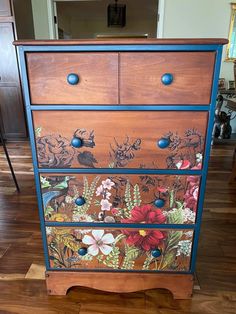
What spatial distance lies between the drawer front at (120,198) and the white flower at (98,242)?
7 centimetres

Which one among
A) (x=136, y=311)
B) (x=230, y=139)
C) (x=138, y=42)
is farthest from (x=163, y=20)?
(x=136, y=311)

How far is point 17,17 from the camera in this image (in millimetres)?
3027

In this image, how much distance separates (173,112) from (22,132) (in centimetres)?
305

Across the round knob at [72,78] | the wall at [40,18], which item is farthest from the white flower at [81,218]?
the wall at [40,18]

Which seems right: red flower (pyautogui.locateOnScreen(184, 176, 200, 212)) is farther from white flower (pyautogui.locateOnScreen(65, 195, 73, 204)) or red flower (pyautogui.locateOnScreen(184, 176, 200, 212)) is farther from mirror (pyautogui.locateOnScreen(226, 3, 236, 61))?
mirror (pyautogui.locateOnScreen(226, 3, 236, 61))

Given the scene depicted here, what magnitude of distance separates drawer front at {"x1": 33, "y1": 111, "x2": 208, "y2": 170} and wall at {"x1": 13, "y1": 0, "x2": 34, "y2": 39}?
2.79 m

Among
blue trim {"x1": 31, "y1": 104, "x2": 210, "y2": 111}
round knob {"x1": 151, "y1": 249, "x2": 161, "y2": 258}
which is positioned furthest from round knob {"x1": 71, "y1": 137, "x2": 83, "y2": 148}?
round knob {"x1": 151, "y1": 249, "x2": 161, "y2": 258}

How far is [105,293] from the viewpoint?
1.16 meters

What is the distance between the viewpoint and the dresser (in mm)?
811

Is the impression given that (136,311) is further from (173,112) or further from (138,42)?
(138,42)

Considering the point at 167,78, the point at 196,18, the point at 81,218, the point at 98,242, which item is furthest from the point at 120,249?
the point at 196,18

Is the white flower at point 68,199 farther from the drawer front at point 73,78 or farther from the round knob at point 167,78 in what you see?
the round knob at point 167,78

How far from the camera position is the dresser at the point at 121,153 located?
2.66ft

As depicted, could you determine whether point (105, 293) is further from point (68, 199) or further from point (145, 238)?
point (68, 199)
